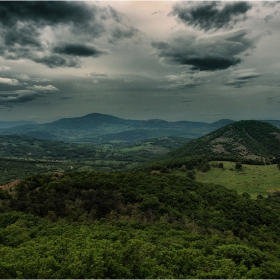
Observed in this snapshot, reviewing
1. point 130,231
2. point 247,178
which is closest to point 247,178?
point 247,178

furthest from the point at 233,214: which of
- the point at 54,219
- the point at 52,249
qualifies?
the point at 52,249

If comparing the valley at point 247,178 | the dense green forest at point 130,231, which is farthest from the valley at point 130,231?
the valley at point 247,178

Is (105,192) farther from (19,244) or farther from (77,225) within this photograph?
(19,244)

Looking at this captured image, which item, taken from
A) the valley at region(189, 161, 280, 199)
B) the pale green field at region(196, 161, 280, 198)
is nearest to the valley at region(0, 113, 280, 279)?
the valley at region(189, 161, 280, 199)

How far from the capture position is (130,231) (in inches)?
1850

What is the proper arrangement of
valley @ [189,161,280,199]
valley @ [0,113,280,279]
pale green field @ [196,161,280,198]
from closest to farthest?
valley @ [0,113,280,279], valley @ [189,161,280,199], pale green field @ [196,161,280,198]

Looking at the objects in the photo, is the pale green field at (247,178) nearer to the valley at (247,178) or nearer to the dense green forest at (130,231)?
the valley at (247,178)

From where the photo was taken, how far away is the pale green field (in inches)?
5276

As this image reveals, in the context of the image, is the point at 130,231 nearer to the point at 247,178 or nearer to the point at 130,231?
the point at 130,231

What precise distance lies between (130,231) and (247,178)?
134458 millimetres

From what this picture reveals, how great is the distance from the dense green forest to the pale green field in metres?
24.0

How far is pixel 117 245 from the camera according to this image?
35469 mm

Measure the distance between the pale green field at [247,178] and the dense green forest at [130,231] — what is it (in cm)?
2399

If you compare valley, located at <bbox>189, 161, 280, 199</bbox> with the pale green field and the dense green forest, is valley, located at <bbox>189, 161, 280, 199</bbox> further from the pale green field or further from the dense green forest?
the dense green forest
